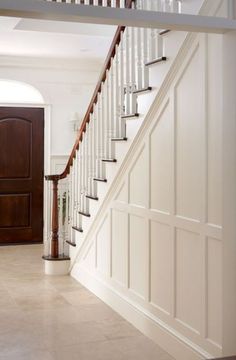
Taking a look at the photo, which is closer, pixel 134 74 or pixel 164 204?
pixel 164 204

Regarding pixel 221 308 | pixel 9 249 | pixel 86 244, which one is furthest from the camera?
pixel 9 249

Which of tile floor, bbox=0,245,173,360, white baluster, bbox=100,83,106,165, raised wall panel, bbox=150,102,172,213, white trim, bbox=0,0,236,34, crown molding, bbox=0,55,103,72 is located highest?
crown molding, bbox=0,55,103,72

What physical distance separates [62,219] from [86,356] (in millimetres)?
3273

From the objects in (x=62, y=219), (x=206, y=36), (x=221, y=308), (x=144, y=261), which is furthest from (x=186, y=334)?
(x=62, y=219)

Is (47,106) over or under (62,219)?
over

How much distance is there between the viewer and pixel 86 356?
3.70 meters

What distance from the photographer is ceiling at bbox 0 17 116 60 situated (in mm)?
6035

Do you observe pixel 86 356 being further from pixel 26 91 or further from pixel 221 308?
pixel 26 91

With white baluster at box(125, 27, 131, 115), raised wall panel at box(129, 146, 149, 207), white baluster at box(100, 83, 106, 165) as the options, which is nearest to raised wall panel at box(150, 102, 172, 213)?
raised wall panel at box(129, 146, 149, 207)

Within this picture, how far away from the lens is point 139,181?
4293 millimetres

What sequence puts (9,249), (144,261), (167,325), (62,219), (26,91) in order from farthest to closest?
(26,91)
(9,249)
(62,219)
(144,261)
(167,325)

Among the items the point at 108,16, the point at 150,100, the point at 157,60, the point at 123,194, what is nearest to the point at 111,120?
the point at 123,194

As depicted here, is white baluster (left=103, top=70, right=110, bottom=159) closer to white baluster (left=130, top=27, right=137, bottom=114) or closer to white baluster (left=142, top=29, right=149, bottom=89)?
white baluster (left=130, top=27, right=137, bottom=114)

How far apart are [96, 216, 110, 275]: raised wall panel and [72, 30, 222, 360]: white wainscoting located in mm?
325
